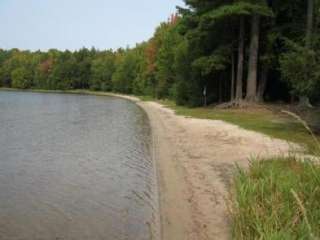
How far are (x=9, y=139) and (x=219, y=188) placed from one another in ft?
44.6

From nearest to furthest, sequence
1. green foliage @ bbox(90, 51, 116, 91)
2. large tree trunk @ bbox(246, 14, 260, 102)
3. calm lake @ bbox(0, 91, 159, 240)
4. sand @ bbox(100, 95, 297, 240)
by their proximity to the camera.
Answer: sand @ bbox(100, 95, 297, 240) < calm lake @ bbox(0, 91, 159, 240) < large tree trunk @ bbox(246, 14, 260, 102) < green foliage @ bbox(90, 51, 116, 91)

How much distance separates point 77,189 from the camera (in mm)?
11109

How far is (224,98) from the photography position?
3941 cm

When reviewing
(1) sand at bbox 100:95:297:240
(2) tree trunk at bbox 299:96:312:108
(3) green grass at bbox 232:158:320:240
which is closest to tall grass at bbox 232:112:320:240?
(3) green grass at bbox 232:158:320:240

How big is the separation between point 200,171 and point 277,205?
18.3 ft

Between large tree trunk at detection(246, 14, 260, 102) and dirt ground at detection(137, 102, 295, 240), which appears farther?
large tree trunk at detection(246, 14, 260, 102)

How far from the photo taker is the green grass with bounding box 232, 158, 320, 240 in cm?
580

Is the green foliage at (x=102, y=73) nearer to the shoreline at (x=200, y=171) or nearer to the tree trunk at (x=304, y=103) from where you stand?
the tree trunk at (x=304, y=103)

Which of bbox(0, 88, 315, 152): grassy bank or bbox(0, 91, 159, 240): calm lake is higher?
bbox(0, 88, 315, 152): grassy bank

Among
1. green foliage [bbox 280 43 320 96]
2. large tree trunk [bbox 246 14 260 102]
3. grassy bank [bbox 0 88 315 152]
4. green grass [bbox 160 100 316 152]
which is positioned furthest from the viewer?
large tree trunk [bbox 246 14 260 102]

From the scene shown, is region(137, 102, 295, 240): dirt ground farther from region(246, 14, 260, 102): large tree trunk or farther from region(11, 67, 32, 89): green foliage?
region(11, 67, 32, 89): green foliage

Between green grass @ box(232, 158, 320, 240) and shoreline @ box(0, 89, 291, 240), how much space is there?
669 millimetres

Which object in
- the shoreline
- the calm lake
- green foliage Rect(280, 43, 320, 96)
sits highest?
green foliage Rect(280, 43, 320, 96)

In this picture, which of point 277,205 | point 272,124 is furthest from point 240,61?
point 277,205
